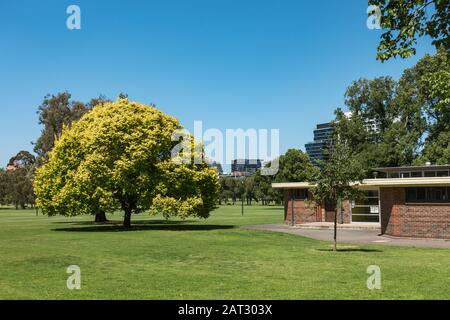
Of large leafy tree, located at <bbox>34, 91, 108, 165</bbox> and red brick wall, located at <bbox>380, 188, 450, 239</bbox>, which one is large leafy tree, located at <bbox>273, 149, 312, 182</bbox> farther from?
red brick wall, located at <bbox>380, 188, 450, 239</bbox>

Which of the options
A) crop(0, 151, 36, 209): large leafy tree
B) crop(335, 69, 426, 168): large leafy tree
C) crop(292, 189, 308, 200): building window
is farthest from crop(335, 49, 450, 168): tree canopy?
crop(0, 151, 36, 209): large leafy tree

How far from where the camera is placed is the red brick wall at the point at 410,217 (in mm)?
31125

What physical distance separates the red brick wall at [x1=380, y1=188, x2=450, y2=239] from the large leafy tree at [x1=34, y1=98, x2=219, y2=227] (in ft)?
44.4

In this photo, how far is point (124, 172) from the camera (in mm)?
38219

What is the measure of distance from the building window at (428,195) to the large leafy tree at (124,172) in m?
15.1

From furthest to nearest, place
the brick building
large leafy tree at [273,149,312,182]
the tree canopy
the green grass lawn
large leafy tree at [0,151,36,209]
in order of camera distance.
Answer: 1. large leafy tree at [0,151,36,209]
2. large leafy tree at [273,149,312,182]
3. the tree canopy
4. the brick building
5. the green grass lawn

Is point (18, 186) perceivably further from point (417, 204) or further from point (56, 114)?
point (417, 204)

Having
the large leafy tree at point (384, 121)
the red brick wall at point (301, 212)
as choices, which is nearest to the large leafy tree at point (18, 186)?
the large leafy tree at point (384, 121)

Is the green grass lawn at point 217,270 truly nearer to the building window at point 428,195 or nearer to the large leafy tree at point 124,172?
the building window at point 428,195

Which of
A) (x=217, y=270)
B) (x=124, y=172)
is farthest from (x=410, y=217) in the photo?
(x=124, y=172)

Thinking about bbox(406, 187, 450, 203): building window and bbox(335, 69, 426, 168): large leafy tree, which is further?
bbox(335, 69, 426, 168): large leafy tree

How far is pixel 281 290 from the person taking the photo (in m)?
13.9

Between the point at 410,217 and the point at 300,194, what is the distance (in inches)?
578

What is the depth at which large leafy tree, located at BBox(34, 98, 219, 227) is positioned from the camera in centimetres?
3822
